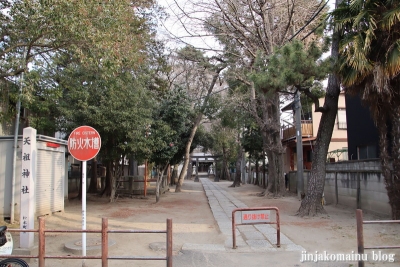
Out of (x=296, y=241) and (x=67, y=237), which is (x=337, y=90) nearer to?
(x=296, y=241)

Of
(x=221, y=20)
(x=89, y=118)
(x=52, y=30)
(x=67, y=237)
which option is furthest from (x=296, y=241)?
(x=221, y=20)

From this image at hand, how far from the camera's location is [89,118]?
45.5ft

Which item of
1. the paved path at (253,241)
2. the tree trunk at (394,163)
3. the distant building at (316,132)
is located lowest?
the paved path at (253,241)

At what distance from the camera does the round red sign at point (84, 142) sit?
697cm

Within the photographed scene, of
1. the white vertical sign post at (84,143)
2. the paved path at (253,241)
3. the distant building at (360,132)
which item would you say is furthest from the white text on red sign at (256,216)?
the distant building at (360,132)

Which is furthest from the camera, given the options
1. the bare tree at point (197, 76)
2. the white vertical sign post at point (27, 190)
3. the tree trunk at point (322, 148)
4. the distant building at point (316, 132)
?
the distant building at point (316, 132)

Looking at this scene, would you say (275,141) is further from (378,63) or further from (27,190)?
(27,190)

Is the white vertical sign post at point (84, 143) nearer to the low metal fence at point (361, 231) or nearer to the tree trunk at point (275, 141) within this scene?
the low metal fence at point (361, 231)

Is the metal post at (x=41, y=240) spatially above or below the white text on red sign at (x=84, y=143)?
below

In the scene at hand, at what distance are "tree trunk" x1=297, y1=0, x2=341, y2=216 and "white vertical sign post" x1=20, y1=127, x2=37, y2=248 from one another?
9.00m

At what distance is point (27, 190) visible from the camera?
25.0 feet

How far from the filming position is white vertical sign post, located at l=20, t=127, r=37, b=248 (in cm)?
751

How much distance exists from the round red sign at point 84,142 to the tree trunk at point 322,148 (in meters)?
8.51

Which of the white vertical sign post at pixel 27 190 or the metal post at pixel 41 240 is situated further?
the white vertical sign post at pixel 27 190
